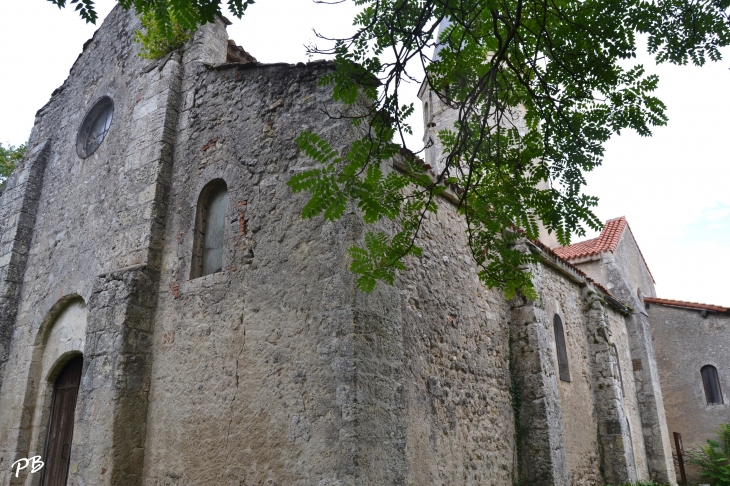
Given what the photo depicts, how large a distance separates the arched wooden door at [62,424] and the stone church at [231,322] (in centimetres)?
4

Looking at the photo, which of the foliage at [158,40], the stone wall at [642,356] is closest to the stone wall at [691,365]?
the stone wall at [642,356]

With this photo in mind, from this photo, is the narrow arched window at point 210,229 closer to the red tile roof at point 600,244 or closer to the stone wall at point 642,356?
the red tile roof at point 600,244

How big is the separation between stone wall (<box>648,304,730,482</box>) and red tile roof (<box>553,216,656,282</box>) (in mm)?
2388

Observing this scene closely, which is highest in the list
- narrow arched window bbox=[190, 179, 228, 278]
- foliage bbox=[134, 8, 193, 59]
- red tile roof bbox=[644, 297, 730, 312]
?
foliage bbox=[134, 8, 193, 59]

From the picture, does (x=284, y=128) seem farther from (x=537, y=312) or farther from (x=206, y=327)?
(x=537, y=312)

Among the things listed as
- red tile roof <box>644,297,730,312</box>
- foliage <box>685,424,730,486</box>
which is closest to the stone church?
foliage <box>685,424,730,486</box>

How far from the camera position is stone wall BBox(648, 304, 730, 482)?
13.6 metres

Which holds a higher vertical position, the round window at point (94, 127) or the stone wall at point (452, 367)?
the round window at point (94, 127)

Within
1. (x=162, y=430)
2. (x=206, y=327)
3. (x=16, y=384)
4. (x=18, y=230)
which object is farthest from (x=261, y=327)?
(x=18, y=230)

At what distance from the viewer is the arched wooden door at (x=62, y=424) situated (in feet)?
23.1

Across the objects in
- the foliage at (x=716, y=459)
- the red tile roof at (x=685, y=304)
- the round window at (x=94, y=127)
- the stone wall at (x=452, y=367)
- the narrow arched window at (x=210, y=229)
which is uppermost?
the round window at (x=94, y=127)

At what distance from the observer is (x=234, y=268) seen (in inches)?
227

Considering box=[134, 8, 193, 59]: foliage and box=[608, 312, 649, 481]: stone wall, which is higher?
box=[134, 8, 193, 59]: foliage

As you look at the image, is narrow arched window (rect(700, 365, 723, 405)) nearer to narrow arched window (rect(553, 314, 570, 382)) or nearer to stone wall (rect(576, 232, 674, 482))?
stone wall (rect(576, 232, 674, 482))
